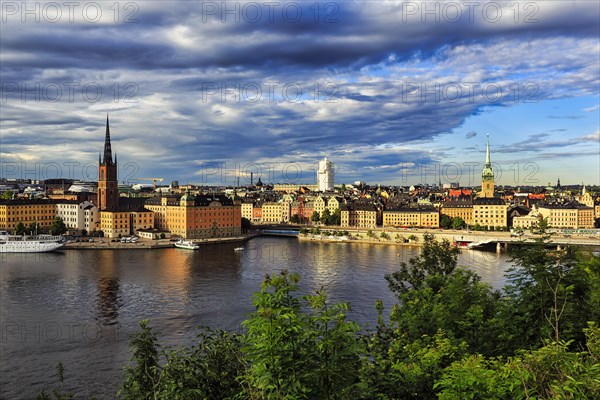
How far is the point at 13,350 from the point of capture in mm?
13023

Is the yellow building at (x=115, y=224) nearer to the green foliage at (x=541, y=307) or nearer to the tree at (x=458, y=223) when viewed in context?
the tree at (x=458, y=223)

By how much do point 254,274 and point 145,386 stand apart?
20250 millimetres

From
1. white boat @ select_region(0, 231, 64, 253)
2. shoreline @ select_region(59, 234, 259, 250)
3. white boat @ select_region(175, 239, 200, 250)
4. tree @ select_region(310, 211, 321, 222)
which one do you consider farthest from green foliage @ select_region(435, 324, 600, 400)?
tree @ select_region(310, 211, 321, 222)

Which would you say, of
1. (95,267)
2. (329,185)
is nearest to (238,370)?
(95,267)

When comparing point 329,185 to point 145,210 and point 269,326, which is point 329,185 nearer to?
point 145,210

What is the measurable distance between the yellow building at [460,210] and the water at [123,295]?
18591 millimetres

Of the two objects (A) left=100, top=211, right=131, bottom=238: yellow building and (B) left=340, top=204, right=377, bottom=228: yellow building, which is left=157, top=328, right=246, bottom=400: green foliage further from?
(B) left=340, top=204, right=377, bottom=228: yellow building

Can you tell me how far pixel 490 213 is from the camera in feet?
176

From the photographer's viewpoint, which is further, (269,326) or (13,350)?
(13,350)

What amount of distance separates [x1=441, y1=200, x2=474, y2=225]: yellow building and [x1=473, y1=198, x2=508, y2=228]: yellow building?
558 mm

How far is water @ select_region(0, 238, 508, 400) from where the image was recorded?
1218 cm

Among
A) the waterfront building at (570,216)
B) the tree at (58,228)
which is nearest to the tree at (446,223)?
the waterfront building at (570,216)

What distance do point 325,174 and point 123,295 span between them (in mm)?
101973

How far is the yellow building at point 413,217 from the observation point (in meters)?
54.4
